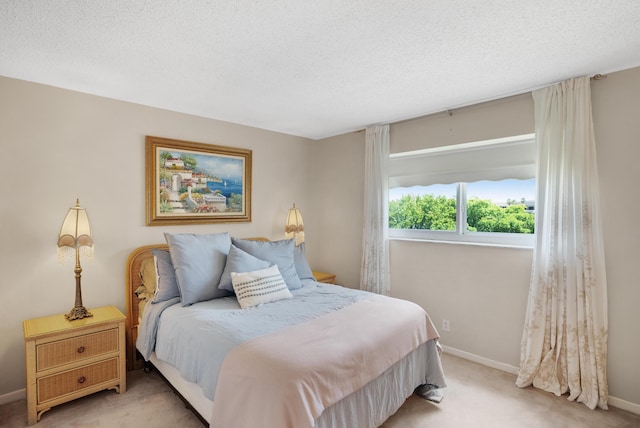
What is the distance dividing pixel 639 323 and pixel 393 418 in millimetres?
1784

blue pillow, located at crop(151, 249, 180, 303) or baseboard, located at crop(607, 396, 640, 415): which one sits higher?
blue pillow, located at crop(151, 249, 180, 303)

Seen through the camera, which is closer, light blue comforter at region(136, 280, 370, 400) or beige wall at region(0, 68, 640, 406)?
light blue comforter at region(136, 280, 370, 400)

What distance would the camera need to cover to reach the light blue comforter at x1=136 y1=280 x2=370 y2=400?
1.80 meters

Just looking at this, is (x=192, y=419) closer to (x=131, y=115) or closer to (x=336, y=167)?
(x=131, y=115)

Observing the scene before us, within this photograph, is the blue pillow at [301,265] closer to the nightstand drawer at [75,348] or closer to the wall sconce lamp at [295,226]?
the wall sconce lamp at [295,226]

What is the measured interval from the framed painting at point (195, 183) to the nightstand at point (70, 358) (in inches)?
39.4

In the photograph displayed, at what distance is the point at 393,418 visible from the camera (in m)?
2.13

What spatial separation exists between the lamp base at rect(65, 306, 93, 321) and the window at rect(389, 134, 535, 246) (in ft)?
9.38

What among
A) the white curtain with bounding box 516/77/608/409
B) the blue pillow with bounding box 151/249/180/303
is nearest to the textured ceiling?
the white curtain with bounding box 516/77/608/409

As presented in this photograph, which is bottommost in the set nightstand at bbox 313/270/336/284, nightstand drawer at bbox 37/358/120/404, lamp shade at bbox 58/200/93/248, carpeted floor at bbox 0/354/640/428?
carpeted floor at bbox 0/354/640/428

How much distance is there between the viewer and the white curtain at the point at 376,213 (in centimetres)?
349

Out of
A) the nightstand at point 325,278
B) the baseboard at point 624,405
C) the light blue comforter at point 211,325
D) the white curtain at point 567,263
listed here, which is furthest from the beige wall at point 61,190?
the baseboard at point 624,405

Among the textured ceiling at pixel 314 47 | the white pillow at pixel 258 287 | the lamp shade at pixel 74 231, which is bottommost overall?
the white pillow at pixel 258 287

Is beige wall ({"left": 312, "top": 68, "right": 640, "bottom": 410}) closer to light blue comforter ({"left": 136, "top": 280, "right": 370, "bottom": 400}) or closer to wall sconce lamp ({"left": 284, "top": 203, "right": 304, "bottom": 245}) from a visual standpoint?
wall sconce lamp ({"left": 284, "top": 203, "right": 304, "bottom": 245})
